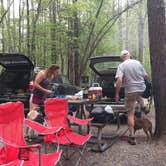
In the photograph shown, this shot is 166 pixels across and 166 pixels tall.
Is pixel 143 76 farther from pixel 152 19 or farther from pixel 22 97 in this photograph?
pixel 22 97

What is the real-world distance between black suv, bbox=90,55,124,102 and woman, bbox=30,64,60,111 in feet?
6.09

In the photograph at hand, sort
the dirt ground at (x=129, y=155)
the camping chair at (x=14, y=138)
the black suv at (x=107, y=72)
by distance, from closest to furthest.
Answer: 1. the camping chair at (x=14, y=138)
2. the dirt ground at (x=129, y=155)
3. the black suv at (x=107, y=72)

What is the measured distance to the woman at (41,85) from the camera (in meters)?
5.98

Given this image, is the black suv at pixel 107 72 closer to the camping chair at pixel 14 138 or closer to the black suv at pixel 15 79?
the black suv at pixel 15 79

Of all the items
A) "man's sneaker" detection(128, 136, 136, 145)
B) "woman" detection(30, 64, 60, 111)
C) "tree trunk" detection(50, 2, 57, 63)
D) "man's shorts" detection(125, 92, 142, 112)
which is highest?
"tree trunk" detection(50, 2, 57, 63)

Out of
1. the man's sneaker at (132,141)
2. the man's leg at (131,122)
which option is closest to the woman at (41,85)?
the man's leg at (131,122)

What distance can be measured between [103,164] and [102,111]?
1.26 m

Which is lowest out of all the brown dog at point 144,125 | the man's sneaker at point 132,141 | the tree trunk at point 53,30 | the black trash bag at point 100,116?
the man's sneaker at point 132,141

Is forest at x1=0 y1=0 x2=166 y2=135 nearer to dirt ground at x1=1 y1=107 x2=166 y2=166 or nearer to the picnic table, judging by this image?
the picnic table

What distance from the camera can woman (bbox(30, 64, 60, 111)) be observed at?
19.6 feet

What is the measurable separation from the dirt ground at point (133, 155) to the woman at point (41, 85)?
4.52 feet

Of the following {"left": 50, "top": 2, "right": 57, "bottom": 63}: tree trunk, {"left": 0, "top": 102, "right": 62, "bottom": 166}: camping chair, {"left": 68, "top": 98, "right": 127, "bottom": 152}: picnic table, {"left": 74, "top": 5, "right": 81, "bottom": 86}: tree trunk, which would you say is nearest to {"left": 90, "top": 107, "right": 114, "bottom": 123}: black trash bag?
{"left": 68, "top": 98, "right": 127, "bottom": 152}: picnic table

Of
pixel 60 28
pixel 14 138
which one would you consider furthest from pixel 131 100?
pixel 60 28

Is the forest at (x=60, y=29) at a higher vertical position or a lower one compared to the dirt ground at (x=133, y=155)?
higher
